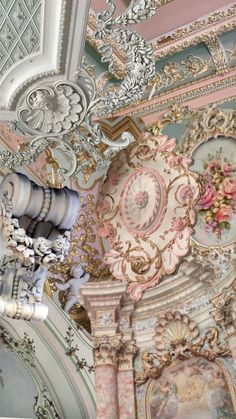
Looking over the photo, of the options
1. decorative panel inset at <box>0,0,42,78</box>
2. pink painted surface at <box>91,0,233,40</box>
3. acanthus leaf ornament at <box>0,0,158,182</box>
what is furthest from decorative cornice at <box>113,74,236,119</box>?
decorative panel inset at <box>0,0,42,78</box>

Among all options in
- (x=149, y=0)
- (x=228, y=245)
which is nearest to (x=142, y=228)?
(x=228, y=245)

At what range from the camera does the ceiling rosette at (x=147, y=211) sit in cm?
609

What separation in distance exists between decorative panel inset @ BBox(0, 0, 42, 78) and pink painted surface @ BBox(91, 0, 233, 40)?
189 cm

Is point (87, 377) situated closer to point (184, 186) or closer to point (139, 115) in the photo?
point (184, 186)

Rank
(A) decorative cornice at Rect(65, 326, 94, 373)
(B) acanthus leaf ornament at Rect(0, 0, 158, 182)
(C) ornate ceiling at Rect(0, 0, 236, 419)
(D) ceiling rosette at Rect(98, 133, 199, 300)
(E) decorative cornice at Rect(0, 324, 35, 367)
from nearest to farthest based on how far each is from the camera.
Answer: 1. (B) acanthus leaf ornament at Rect(0, 0, 158, 182)
2. (C) ornate ceiling at Rect(0, 0, 236, 419)
3. (D) ceiling rosette at Rect(98, 133, 199, 300)
4. (A) decorative cornice at Rect(65, 326, 94, 373)
5. (E) decorative cornice at Rect(0, 324, 35, 367)

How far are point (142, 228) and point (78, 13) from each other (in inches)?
148

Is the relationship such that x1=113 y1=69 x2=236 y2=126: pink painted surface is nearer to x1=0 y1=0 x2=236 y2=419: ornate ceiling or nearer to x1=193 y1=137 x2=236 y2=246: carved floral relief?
x1=0 y1=0 x2=236 y2=419: ornate ceiling

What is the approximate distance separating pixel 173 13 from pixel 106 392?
12.6 feet

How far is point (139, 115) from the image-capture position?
626 centimetres

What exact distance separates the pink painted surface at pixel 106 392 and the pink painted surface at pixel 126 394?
0.21 ft

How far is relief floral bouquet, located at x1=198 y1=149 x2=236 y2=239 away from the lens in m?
5.78

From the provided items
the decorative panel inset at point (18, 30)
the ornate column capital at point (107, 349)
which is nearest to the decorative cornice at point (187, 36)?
the decorative panel inset at point (18, 30)

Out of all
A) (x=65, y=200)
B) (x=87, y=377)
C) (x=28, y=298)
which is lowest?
(x=28, y=298)

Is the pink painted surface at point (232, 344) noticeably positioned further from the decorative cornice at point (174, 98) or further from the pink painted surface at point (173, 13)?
the pink painted surface at point (173, 13)
